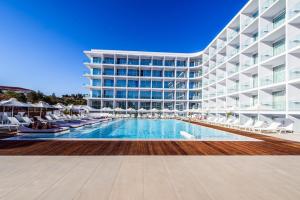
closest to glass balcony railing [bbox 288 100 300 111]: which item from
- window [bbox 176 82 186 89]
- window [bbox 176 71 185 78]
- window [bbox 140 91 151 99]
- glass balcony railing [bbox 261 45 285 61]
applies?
glass balcony railing [bbox 261 45 285 61]

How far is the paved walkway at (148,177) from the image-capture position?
2771 millimetres

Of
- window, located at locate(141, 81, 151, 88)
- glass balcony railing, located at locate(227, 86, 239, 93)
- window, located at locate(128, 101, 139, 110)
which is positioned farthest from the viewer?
window, located at locate(141, 81, 151, 88)

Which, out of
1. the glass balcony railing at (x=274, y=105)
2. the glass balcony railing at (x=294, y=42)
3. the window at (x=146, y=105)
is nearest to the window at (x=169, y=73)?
the window at (x=146, y=105)

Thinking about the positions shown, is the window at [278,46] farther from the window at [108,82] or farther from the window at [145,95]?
the window at [108,82]

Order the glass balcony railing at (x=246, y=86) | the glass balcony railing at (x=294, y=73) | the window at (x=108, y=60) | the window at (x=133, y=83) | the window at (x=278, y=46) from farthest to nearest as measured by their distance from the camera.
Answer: the window at (x=133, y=83)
the window at (x=108, y=60)
the glass balcony railing at (x=246, y=86)
the window at (x=278, y=46)
the glass balcony railing at (x=294, y=73)

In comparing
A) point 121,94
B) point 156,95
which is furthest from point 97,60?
point 156,95

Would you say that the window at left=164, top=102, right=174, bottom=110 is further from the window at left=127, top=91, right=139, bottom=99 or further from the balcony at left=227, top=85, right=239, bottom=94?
the balcony at left=227, top=85, right=239, bottom=94

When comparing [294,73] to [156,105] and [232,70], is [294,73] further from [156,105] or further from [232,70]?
[156,105]

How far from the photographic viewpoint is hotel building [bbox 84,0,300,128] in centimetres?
1362

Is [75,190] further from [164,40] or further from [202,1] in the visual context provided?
[164,40]

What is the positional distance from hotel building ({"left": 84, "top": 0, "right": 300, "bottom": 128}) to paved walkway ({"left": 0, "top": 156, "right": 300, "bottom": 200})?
11695 millimetres

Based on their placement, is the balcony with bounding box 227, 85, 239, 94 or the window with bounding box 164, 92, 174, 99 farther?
the window with bounding box 164, 92, 174, 99

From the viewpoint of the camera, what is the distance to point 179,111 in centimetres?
3497

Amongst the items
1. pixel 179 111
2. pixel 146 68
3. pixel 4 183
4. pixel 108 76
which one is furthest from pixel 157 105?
pixel 4 183
